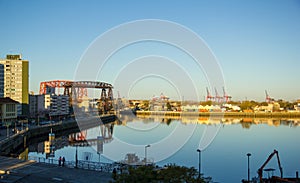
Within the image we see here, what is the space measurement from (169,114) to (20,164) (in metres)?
60.7

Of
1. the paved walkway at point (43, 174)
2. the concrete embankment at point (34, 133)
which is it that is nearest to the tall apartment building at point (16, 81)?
the concrete embankment at point (34, 133)

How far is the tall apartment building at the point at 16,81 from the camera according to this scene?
41.7 meters

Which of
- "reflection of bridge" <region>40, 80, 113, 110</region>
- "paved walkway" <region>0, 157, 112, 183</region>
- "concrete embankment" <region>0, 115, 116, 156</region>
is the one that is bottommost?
"concrete embankment" <region>0, 115, 116, 156</region>

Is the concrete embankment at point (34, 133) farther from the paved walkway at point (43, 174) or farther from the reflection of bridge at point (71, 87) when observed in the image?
the reflection of bridge at point (71, 87)

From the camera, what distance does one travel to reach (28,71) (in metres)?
44.0

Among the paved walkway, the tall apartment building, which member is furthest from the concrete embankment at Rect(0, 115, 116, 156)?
the tall apartment building

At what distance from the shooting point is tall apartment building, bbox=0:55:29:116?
1642 inches

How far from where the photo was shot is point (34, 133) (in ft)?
85.3

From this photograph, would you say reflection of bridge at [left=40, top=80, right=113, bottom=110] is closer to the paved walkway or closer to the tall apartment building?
the tall apartment building

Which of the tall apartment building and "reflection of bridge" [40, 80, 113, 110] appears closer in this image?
the tall apartment building

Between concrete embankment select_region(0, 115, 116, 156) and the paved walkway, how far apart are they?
571 centimetres

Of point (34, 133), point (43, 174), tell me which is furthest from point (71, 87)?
point (43, 174)

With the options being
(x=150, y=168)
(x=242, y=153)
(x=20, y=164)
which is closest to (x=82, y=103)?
(x=242, y=153)

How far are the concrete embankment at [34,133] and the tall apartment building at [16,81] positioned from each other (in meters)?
9.28
